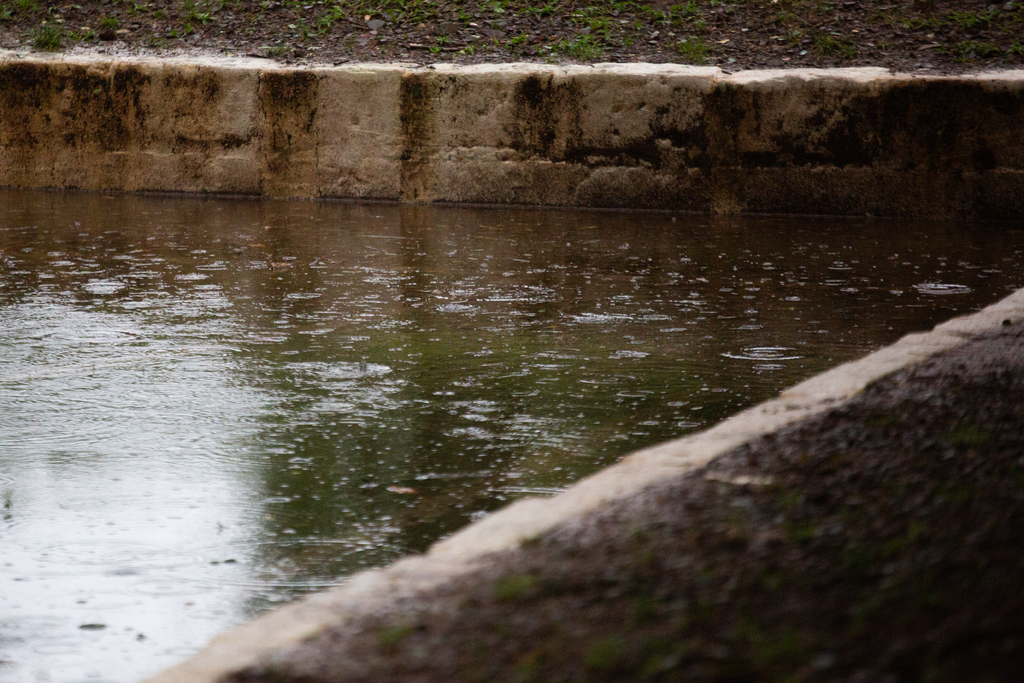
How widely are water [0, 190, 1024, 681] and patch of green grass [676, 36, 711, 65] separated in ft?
5.27

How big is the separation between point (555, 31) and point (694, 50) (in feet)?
3.59

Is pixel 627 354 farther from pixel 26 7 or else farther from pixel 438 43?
pixel 26 7

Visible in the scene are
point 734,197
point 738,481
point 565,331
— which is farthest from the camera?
point 734,197

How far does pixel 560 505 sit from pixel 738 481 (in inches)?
12.8

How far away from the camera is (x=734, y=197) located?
290 inches

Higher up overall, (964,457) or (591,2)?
(591,2)

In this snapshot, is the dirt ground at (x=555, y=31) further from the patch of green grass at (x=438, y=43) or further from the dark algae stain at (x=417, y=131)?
the dark algae stain at (x=417, y=131)

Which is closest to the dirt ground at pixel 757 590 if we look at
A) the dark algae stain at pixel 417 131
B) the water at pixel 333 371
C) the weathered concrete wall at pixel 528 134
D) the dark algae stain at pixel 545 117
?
the water at pixel 333 371

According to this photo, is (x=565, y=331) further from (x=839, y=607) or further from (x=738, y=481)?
(x=839, y=607)

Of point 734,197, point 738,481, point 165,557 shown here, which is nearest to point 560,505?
point 738,481

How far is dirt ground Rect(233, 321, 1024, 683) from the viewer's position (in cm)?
128

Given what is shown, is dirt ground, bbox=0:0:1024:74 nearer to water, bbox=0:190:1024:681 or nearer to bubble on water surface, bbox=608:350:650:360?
water, bbox=0:190:1024:681

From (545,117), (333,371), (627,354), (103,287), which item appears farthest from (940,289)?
(103,287)

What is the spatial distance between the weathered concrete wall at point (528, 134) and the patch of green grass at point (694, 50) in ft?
1.39
